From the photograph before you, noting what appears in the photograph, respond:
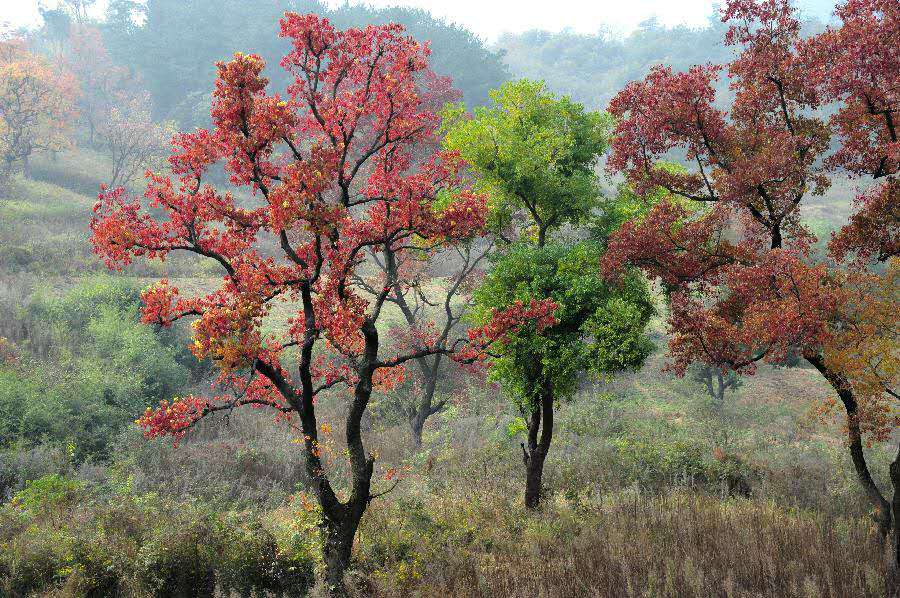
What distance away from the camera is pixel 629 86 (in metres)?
9.24

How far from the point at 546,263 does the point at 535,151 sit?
224 cm

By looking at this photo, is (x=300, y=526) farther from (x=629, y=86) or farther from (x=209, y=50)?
(x=209, y=50)

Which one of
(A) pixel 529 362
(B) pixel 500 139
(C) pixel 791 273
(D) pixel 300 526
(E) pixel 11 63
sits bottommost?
(D) pixel 300 526

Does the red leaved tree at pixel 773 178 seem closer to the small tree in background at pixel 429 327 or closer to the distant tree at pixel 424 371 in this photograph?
the small tree in background at pixel 429 327

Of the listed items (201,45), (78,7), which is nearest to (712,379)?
(201,45)

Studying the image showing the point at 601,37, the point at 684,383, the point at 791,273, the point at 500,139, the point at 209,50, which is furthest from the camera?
the point at 601,37

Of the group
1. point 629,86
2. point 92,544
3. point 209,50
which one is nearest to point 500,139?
point 629,86

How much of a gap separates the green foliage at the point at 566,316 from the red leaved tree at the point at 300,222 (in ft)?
5.61

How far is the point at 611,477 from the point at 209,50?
174 ft

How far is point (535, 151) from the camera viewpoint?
10594 millimetres

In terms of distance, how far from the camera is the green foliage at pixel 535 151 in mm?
10734

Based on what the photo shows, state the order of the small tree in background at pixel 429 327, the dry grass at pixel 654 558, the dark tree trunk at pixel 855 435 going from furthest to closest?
the small tree in background at pixel 429 327 → the dark tree trunk at pixel 855 435 → the dry grass at pixel 654 558

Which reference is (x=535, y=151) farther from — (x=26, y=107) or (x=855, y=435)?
(x=26, y=107)

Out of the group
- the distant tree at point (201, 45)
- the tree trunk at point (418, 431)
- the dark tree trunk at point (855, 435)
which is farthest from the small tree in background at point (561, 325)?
the distant tree at point (201, 45)
